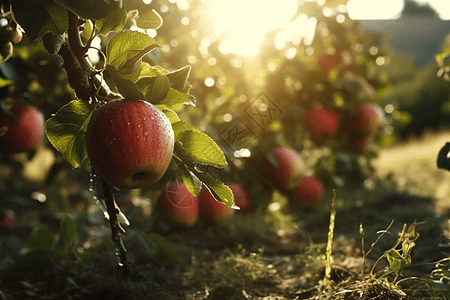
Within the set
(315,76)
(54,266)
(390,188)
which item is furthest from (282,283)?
(390,188)

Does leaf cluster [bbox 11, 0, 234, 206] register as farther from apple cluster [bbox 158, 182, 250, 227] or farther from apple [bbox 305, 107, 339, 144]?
apple [bbox 305, 107, 339, 144]

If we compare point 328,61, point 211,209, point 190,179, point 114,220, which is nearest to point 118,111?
point 190,179

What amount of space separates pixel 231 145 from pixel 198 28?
102 centimetres

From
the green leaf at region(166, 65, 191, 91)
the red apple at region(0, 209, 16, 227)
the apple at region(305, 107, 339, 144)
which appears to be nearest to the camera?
the green leaf at region(166, 65, 191, 91)

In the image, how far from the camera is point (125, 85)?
913mm

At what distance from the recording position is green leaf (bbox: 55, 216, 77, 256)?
1.52 m

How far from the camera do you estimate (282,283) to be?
1.42 meters

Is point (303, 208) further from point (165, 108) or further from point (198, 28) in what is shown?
point (165, 108)

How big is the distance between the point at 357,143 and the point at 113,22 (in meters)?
2.44

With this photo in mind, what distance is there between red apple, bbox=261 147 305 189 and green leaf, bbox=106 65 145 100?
1431mm

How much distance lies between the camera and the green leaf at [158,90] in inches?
38.6

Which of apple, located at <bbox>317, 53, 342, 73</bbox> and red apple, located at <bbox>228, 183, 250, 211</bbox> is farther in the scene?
apple, located at <bbox>317, 53, 342, 73</bbox>

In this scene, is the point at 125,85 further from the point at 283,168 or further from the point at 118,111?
the point at 283,168

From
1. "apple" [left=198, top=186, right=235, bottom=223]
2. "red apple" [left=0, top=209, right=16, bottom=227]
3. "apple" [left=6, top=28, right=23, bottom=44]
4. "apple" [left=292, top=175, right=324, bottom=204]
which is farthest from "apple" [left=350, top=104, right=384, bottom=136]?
"red apple" [left=0, top=209, right=16, bottom=227]
